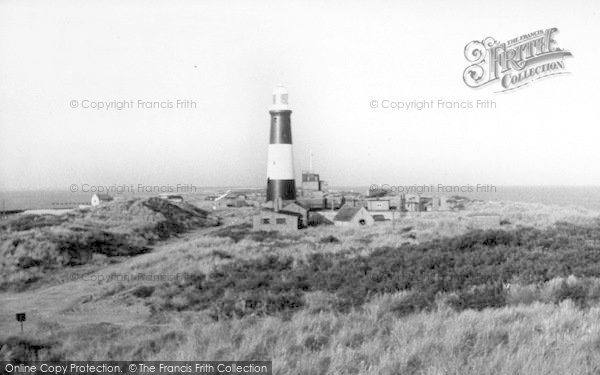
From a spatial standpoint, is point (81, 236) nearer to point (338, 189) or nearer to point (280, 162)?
point (280, 162)

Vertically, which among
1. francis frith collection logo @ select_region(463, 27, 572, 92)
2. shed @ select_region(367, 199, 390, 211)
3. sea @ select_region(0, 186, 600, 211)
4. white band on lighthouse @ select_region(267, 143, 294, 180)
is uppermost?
francis frith collection logo @ select_region(463, 27, 572, 92)

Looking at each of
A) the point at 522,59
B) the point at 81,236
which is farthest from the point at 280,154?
the point at 522,59

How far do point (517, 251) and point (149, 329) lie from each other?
8858 millimetres

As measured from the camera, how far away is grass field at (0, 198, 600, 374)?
5.34m

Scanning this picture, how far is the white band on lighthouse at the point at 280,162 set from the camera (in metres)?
25.6

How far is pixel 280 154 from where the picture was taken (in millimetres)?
25703

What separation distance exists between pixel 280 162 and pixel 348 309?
60.0ft

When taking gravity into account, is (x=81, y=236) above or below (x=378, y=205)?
below

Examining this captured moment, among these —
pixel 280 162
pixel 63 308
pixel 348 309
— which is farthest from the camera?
pixel 280 162

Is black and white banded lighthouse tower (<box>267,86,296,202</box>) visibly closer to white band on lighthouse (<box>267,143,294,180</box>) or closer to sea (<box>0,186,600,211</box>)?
white band on lighthouse (<box>267,143,294,180</box>)

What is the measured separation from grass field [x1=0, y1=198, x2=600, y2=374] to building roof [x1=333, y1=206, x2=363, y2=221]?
9950 millimetres

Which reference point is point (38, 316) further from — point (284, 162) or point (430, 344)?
point (284, 162)

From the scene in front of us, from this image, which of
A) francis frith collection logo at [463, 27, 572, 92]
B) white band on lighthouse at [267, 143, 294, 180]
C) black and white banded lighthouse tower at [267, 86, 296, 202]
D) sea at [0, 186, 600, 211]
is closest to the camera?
francis frith collection logo at [463, 27, 572, 92]

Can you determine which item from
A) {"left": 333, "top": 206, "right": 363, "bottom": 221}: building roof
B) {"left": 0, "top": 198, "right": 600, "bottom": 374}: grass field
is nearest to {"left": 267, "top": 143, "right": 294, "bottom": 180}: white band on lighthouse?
{"left": 333, "top": 206, "right": 363, "bottom": 221}: building roof
